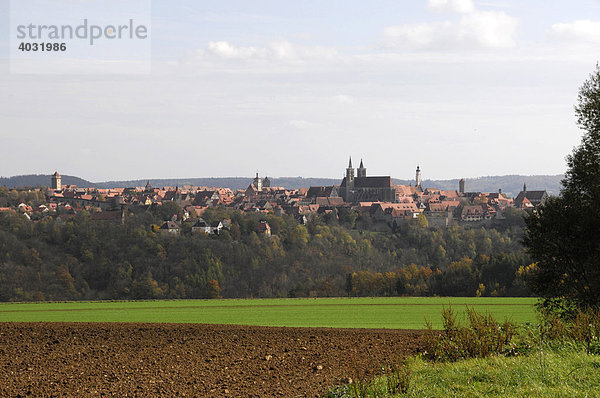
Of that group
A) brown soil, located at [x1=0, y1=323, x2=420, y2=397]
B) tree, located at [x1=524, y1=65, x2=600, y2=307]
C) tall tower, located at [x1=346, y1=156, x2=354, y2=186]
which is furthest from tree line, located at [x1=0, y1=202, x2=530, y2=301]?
tall tower, located at [x1=346, y1=156, x2=354, y2=186]

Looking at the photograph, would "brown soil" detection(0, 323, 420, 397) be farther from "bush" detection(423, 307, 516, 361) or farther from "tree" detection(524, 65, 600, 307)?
"tree" detection(524, 65, 600, 307)

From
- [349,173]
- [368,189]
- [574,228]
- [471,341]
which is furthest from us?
[349,173]

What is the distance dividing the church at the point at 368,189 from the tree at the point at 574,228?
152173 millimetres

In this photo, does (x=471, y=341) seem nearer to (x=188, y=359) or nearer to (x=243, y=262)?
(x=188, y=359)

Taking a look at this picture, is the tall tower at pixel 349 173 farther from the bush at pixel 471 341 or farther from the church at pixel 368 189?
the bush at pixel 471 341

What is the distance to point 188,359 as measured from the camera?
1405cm

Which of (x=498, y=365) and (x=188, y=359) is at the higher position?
(x=498, y=365)

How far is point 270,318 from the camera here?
85.0 ft

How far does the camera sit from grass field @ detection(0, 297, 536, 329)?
2434 centimetres

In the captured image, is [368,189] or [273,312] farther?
[368,189]

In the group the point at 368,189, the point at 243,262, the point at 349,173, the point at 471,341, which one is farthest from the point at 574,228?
the point at 349,173

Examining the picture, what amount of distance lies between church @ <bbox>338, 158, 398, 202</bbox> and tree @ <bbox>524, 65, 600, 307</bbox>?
152 m

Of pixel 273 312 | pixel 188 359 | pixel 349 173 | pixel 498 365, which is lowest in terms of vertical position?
pixel 273 312

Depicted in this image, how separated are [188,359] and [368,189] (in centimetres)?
16744
